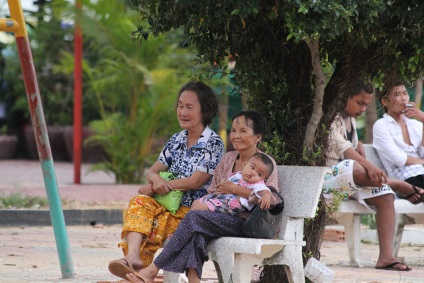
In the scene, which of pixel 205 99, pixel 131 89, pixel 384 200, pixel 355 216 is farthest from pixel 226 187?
pixel 131 89

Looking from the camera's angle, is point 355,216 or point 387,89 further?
point 355,216

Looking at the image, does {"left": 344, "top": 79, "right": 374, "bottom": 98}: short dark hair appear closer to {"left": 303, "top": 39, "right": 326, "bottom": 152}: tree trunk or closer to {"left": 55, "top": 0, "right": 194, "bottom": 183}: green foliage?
{"left": 303, "top": 39, "right": 326, "bottom": 152}: tree trunk

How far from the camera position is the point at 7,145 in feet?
80.5

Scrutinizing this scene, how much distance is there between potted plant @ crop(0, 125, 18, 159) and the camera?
24.4 meters

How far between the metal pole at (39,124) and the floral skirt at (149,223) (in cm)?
99

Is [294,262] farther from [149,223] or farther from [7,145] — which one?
[7,145]

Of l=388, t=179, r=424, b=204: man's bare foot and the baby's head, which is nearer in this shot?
the baby's head

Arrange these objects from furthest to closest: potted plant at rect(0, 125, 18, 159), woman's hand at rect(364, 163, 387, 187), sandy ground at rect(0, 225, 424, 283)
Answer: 1. potted plant at rect(0, 125, 18, 159)
2. woman's hand at rect(364, 163, 387, 187)
3. sandy ground at rect(0, 225, 424, 283)

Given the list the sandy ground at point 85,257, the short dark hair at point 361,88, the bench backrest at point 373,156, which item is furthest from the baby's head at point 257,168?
the bench backrest at point 373,156

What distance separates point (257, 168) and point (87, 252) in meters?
3.58

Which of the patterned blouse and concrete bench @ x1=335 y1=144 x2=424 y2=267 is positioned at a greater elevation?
the patterned blouse

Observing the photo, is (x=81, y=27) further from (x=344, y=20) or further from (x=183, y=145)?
(x=344, y=20)

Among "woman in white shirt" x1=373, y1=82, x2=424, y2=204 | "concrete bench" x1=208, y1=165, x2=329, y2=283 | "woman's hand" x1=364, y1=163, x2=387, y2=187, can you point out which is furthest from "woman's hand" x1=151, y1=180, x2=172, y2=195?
"woman in white shirt" x1=373, y1=82, x2=424, y2=204

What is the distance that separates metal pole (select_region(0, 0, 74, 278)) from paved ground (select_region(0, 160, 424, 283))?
22 centimetres
